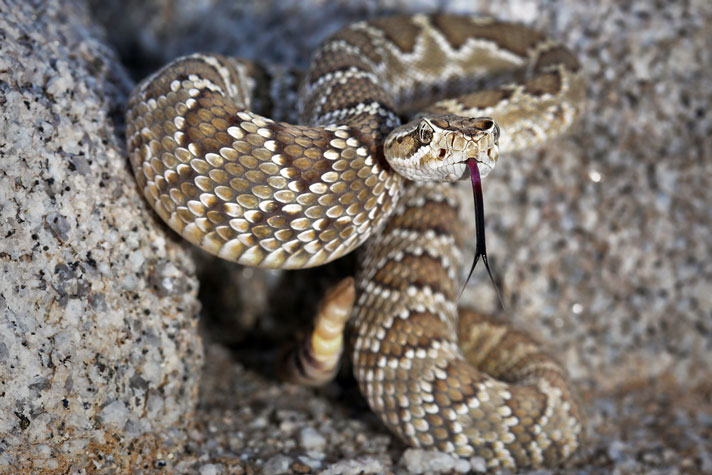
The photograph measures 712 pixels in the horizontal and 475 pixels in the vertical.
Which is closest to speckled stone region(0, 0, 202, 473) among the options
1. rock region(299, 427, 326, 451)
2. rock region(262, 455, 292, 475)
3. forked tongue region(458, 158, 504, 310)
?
rock region(262, 455, 292, 475)

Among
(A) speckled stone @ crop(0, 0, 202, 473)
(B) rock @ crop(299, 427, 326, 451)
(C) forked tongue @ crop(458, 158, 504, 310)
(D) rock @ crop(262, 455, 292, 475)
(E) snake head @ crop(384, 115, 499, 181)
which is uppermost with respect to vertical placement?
(E) snake head @ crop(384, 115, 499, 181)

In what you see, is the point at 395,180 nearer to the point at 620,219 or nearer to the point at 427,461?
the point at 427,461

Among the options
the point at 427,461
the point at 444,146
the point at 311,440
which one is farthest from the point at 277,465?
the point at 444,146

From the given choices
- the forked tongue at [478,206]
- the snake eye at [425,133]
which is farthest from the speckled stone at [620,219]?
the snake eye at [425,133]

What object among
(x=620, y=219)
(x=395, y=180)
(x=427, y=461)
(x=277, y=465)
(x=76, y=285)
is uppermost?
(x=620, y=219)

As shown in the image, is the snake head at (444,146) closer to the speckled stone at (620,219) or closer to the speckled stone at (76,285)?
the speckled stone at (76,285)

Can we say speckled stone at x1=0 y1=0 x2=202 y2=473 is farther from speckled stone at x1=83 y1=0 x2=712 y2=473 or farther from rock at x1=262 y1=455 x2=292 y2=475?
speckled stone at x1=83 y1=0 x2=712 y2=473
